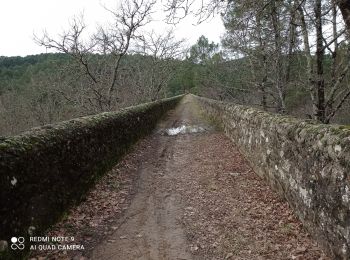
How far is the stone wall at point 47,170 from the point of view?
370cm

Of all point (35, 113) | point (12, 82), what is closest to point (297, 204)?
point (35, 113)

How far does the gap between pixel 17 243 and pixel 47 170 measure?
3.81 ft

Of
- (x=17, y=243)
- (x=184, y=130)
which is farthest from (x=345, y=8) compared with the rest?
(x=184, y=130)

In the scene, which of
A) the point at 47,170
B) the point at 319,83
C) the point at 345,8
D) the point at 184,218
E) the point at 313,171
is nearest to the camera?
the point at 313,171

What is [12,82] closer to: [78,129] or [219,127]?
[219,127]

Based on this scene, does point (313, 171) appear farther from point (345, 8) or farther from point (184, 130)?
point (184, 130)

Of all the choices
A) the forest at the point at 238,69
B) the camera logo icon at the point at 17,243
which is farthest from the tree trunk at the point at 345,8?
the camera logo icon at the point at 17,243

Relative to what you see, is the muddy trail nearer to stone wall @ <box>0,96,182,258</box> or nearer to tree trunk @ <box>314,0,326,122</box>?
stone wall @ <box>0,96,182,258</box>

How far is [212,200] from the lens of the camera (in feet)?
19.5

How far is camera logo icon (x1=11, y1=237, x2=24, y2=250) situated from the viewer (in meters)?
3.61

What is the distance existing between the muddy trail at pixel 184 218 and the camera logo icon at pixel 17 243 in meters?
0.26

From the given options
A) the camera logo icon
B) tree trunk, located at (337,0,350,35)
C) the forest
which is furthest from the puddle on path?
the camera logo icon

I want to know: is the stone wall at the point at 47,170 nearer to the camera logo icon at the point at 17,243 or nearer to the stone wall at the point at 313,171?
the camera logo icon at the point at 17,243

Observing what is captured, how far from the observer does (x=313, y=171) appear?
4156mm
